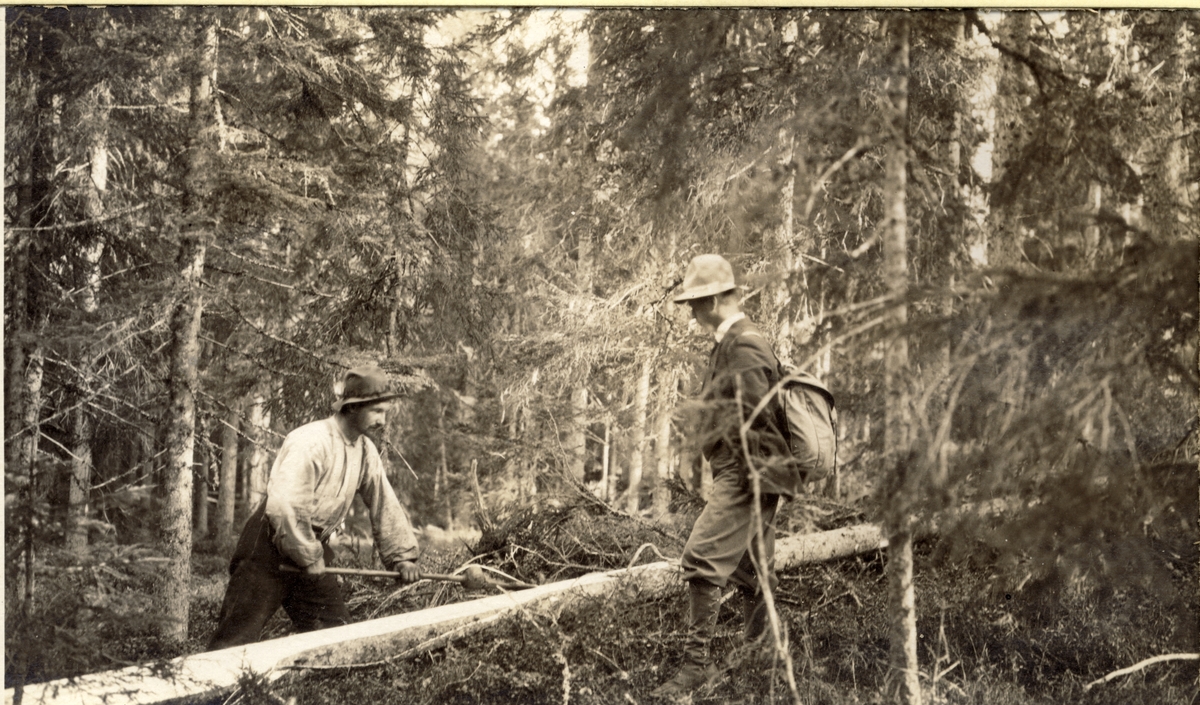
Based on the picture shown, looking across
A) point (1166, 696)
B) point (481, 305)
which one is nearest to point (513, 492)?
point (481, 305)

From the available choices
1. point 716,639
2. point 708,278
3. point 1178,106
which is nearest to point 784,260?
point 708,278

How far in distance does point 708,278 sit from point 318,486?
7.44 ft

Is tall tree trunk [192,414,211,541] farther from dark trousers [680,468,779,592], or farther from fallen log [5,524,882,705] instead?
dark trousers [680,468,779,592]

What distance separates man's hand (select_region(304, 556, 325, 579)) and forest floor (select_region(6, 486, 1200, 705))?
0.64 feet

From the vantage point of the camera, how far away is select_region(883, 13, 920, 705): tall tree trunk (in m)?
4.52

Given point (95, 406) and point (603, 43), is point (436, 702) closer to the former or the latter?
point (95, 406)

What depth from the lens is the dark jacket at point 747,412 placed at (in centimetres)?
435

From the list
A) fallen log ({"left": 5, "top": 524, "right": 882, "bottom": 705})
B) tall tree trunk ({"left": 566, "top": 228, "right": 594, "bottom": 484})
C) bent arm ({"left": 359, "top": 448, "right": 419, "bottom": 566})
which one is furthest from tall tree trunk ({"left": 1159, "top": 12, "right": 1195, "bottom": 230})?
bent arm ({"left": 359, "top": 448, "right": 419, "bottom": 566})

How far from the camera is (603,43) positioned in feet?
15.7

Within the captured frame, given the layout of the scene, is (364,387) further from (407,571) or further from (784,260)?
(784,260)

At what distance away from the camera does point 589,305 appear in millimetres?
4867

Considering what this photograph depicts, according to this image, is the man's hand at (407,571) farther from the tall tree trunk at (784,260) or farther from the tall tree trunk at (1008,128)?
the tall tree trunk at (1008,128)

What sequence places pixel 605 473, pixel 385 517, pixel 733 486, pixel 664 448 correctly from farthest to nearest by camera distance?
pixel 605 473 < pixel 664 448 < pixel 385 517 < pixel 733 486

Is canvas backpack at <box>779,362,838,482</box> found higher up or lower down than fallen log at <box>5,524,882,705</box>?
higher up
